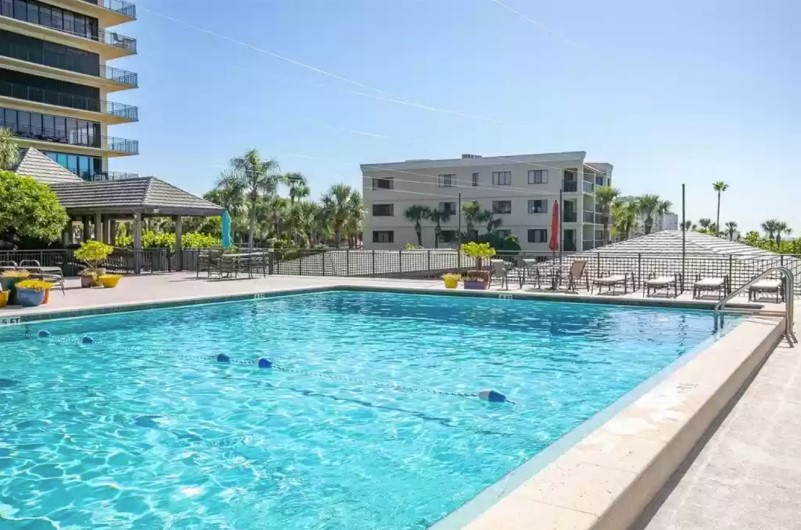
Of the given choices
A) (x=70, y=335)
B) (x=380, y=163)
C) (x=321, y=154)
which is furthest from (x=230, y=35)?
(x=380, y=163)

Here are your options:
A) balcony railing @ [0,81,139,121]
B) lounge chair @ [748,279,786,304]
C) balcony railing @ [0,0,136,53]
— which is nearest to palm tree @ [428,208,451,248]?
balcony railing @ [0,81,139,121]

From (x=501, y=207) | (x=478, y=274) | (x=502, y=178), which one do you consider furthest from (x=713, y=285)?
(x=502, y=178)

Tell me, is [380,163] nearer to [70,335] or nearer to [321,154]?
[321,154]

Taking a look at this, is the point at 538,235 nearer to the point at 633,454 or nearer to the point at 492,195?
the point at 492,195

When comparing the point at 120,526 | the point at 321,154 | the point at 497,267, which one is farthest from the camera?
the point at 321,154

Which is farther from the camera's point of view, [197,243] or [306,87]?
[197,243]

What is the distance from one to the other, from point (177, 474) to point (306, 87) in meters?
16.3

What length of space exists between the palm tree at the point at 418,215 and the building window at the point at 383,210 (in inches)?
64.1

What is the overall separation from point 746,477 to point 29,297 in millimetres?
13271

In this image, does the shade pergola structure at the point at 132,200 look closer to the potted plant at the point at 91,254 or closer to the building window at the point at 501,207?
the potted plant at the point at 91,254

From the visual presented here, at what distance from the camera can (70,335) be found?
10.9 m

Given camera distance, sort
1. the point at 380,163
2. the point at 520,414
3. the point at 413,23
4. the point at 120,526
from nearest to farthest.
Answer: the point at 120,526 → the point at 520,414 → the point at 413,23 → the point at 380,163

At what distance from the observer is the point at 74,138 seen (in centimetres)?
4088

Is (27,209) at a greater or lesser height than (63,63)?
lesser
